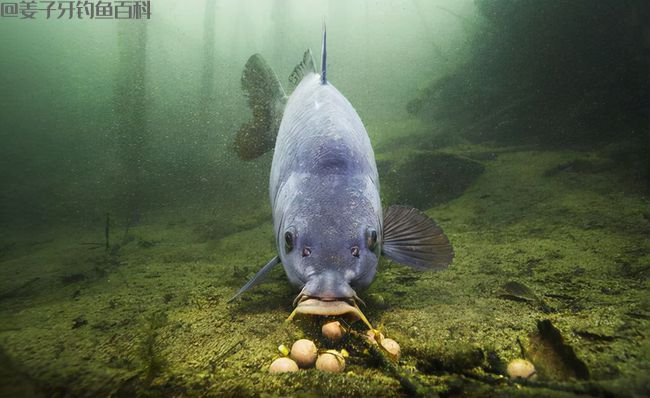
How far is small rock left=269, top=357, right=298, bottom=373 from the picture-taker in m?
1.85

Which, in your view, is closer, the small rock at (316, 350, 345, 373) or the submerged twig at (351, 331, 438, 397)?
→ the submerged twig at (351, 331, 438, 397)

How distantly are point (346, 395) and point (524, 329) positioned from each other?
134 centimetres

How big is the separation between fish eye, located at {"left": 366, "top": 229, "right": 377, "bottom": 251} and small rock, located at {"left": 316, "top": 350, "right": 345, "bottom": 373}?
703 millimetres

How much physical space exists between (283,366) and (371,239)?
0.95 m

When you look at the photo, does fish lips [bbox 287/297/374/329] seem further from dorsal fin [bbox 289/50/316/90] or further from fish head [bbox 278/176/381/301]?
dorsal fin [bbox 289/50/316/90]

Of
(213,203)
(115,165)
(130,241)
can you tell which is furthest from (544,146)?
(115,165)

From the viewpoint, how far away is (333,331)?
2.16 metres

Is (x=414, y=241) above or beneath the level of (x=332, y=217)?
beneath

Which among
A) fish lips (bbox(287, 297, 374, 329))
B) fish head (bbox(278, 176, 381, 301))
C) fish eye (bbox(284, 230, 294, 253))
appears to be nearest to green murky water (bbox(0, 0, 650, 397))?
fish lips (bbox(287, 297, 374, 329))

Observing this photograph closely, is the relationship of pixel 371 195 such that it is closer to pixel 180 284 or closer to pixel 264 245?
pixel 180 284

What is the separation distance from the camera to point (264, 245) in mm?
5270

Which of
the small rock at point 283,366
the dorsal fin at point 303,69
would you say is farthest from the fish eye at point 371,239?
the dorsal fin at point 303,69

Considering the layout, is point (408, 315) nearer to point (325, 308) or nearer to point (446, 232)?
point (325, 308)

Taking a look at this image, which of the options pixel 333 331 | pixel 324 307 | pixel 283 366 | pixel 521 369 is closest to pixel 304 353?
pixel 283 366
